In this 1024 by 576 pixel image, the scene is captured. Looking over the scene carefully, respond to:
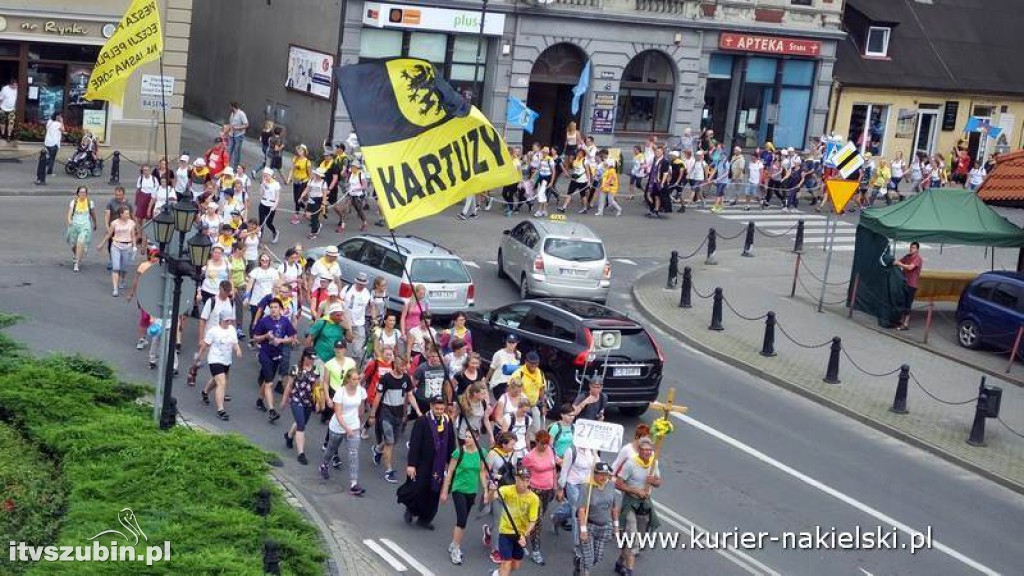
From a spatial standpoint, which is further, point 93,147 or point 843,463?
point 93,147

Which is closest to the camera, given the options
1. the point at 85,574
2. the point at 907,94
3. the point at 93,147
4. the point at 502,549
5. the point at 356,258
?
the point at 85,574

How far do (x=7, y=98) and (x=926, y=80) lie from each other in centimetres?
3037

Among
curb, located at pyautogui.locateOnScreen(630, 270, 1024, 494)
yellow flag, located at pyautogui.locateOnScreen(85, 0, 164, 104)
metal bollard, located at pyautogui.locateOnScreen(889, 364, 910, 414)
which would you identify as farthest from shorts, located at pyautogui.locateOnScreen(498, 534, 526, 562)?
yellow flag, located at pyautogui.locateOnScreen(85, 0, 164, 104)

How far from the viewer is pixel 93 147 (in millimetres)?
34062

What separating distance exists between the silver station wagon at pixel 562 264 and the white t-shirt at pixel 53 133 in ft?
38.6

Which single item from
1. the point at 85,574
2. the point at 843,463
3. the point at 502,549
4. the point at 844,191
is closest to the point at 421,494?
the point at 502,549

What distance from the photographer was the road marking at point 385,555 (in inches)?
621

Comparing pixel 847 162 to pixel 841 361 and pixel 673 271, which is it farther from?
pixel 841 361

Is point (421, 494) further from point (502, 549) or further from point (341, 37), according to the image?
point (341, 37)

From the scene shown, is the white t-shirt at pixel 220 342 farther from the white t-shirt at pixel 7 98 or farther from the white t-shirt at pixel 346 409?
the white t-shirt at pixel 7 98

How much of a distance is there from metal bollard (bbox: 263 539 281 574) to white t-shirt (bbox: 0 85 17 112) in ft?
81.3

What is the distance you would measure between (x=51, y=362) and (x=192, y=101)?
29.1m

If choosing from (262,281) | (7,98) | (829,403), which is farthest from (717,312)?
(7,98)

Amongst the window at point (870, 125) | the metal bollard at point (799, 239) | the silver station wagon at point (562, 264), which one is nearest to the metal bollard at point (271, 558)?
the silver station wagon at point (562, 264)
